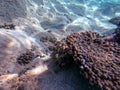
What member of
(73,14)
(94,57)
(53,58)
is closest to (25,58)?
(53,58)

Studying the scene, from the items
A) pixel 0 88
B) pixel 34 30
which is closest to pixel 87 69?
pixel 0 88

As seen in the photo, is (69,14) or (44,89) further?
(69,14)

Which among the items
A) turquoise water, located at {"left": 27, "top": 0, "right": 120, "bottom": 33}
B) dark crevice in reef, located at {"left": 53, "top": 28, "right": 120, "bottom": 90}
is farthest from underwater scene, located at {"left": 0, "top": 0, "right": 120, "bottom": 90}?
turquoise water, located at {"left": 27, "top": 0, "right": 120, "bottom": 33}

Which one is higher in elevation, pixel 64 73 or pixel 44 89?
pixel 64 73

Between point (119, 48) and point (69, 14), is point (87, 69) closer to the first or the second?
point (119, 48)

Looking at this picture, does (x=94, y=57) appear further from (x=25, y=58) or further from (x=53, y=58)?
(x=25, y=58)

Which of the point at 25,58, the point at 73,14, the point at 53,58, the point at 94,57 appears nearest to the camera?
the point at 94,57
